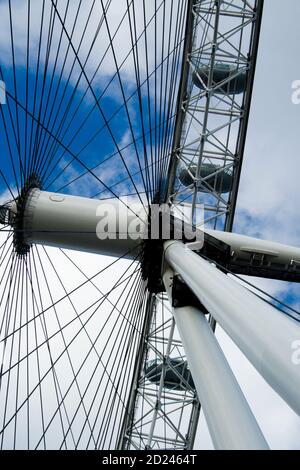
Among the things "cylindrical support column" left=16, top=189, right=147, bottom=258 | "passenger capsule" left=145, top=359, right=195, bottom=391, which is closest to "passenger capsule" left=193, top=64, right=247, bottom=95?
"cylindrical support column" left=16, top=189, right=147, bottom=258

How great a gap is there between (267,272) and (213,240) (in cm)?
328

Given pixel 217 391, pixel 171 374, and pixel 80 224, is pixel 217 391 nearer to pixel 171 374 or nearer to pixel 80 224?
pixel 80 224

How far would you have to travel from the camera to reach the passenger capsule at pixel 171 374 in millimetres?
16859

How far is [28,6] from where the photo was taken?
679cm

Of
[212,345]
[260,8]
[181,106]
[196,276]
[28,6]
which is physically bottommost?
[212,345]

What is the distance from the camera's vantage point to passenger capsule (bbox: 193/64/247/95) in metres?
15.2

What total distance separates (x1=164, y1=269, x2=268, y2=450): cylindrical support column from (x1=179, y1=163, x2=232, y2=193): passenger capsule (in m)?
9.92

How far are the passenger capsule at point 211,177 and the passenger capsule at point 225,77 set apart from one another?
2.17 metres

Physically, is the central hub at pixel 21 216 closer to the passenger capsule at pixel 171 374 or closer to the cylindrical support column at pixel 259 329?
the cylindrical support column at pixel 259 329

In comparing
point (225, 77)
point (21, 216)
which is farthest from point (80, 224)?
point (225, 77)

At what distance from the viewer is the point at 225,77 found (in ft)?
50.5
